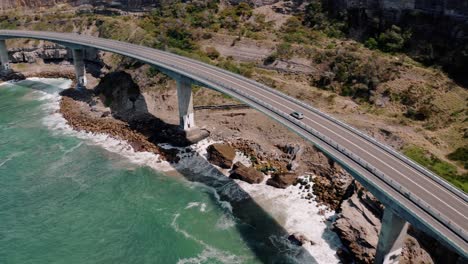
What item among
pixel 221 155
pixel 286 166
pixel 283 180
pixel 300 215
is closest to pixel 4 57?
pixel 221 155

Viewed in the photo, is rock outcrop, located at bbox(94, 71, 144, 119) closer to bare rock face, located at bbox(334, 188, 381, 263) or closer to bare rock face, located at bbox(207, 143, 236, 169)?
bare rock face, located at bbox(207, 143, 236, 169)

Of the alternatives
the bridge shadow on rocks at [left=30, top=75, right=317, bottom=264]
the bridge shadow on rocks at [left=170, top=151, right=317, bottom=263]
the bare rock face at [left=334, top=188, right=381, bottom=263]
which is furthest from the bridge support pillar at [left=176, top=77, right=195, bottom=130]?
the bare rock face at [left=334, top=188, right=381, bottom=263]

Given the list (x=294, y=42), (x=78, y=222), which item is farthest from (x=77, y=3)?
(x=78, y=222)

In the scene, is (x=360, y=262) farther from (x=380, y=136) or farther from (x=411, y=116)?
(x=411, y=116)

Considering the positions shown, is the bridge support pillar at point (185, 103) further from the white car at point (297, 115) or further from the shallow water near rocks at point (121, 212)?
the white car at point (297, 115)

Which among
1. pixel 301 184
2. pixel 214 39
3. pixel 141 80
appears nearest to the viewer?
pixel 301 184

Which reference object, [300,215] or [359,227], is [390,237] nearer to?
[359,227]
